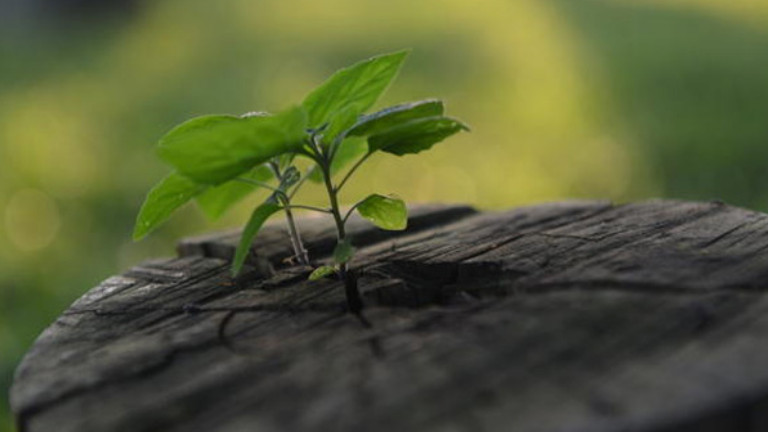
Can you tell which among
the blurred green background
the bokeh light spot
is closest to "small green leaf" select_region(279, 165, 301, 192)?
the blurred green background

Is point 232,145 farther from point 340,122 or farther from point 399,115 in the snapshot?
point 399,115

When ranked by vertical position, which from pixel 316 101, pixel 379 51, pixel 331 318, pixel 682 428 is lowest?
pixel 682 428

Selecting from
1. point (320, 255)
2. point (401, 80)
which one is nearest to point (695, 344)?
point (320, 255)

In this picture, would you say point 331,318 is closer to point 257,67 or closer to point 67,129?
point 67,129

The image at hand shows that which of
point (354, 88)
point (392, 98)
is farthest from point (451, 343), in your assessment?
point (392, 98)

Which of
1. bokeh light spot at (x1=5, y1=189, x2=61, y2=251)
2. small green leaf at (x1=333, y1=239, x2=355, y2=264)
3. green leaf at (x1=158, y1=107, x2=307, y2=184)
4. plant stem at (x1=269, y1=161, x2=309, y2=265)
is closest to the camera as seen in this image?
green leaf at (x1=158, y1=107, x2=307, y2=184)

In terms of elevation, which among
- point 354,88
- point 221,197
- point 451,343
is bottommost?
point 451,343

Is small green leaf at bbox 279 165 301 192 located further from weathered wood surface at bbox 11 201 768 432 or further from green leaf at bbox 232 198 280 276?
weathered wood surface at bbox 11 201 768 432
